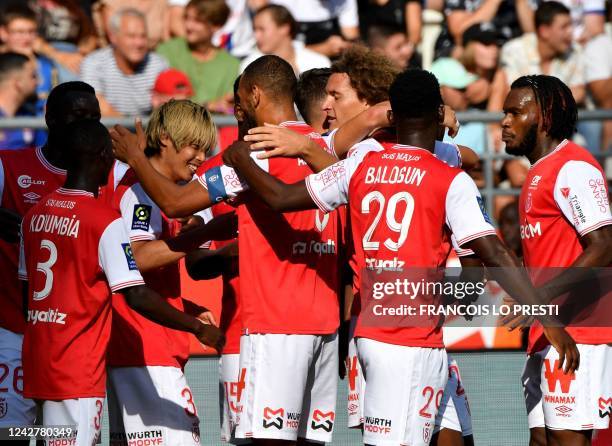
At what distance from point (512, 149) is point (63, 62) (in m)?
7.01

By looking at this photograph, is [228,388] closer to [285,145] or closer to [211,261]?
[211,261]

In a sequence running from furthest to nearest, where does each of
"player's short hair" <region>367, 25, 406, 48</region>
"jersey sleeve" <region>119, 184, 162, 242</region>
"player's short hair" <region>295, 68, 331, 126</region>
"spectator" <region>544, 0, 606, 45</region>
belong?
"spectator" <region>544, 0, 606, 45</region>, "player's short hair" <region>367, 25, 406, 48</region>, "player's short hair" <region>295, 68, 331, 126</region>, "jersey sleeve" <region>119, 184, 162, 242</region>

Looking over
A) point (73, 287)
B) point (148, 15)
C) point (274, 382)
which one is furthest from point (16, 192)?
point (148, 15)

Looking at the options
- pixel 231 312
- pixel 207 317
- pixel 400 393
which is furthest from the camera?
pixel 231 312

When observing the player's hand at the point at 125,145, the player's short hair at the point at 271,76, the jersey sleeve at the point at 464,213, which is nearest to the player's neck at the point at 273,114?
the player's short hair at the point at 271,76

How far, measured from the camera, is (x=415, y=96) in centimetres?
602

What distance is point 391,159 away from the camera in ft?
19.7

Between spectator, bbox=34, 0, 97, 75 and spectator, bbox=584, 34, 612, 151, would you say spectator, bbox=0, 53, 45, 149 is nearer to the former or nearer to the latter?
spectator, bbox=34, 0, 97, 75

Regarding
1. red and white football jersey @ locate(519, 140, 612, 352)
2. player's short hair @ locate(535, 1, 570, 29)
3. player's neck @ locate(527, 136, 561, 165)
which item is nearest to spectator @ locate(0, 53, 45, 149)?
player's short hair @ locate(535, 1, 570, 29)

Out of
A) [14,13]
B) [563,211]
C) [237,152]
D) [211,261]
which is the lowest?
[211,261]

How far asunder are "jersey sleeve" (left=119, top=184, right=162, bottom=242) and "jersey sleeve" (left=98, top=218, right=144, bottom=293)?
67cm

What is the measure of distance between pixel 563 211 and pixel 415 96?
4.10 feet

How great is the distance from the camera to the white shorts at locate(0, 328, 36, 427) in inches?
269

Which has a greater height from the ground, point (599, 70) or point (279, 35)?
point (279, 35)
